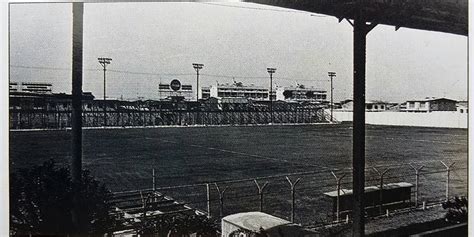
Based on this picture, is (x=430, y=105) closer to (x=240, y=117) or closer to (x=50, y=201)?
(x=240, y=117)

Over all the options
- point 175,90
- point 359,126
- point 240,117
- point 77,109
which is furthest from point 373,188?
point 77,109

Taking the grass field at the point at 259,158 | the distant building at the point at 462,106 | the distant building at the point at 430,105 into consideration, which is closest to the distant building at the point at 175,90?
the grass field at the point at 259,158

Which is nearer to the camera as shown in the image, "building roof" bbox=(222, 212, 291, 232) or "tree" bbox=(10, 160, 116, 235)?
"building roof" bbox=(222, 212, 291, 232)

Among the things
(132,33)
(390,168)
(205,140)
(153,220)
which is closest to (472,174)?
(390,168)

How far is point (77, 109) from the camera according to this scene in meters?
2.01

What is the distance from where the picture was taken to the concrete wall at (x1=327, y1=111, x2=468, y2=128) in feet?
6.15

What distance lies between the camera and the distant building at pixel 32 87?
2020 mm

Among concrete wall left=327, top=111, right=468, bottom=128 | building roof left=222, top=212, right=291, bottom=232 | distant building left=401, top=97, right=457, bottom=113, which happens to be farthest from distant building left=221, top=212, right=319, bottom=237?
distant building left=401, top=97, right=457, bottom=113

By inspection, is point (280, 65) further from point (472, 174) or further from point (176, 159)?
point (472, 174)

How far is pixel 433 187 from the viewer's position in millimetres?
1931

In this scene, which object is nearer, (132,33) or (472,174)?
(472,174)

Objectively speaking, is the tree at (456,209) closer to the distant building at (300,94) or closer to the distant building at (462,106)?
the distant building at (462,106)

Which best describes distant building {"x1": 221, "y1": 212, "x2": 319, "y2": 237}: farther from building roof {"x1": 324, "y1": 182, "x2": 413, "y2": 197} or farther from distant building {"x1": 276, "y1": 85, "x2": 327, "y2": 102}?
distant building {"x1": 276, "y1": 85, "x2": 327, "y2": 102}

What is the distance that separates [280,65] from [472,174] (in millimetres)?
818
